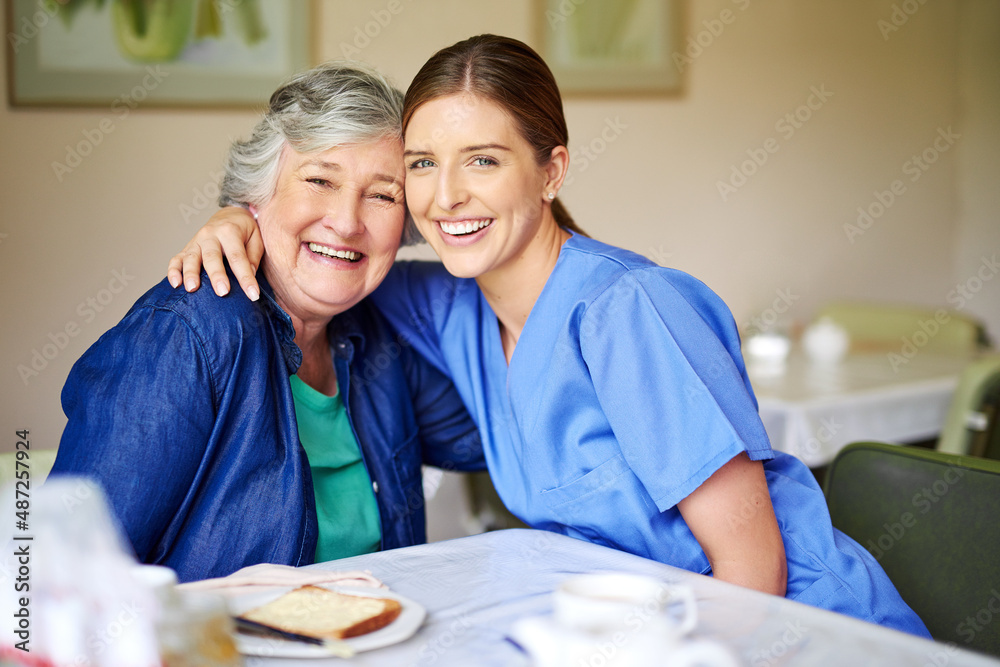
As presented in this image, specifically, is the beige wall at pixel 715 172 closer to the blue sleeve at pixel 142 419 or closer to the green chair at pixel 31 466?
the green chair at pixel 31 466

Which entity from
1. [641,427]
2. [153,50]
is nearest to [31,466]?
[641,427]

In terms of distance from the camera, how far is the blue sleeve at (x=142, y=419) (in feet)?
3.30

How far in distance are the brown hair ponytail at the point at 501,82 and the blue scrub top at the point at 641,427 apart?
19 centimetres

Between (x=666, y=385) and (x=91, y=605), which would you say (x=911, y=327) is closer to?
(x=666, y=385)

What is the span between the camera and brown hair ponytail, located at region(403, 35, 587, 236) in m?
1.24

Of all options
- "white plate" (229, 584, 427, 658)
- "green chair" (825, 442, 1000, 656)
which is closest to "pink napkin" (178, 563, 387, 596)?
"white plate" (229, 584, 427, 658)

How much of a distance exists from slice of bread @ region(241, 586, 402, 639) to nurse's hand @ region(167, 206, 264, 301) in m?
0.51

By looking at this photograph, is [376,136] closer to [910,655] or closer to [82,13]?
[910,655]

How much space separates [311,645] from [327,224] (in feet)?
2.44

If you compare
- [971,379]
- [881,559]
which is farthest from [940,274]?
[881,559]

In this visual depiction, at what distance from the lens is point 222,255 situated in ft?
4.03

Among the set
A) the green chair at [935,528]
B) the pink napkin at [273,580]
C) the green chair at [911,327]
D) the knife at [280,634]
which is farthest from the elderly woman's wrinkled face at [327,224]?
the green chair at [911,327]

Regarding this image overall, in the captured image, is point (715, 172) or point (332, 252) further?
point (715, 172)

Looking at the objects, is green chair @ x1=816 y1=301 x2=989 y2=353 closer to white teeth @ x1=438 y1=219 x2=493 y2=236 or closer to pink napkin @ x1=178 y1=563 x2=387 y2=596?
white teeth @ x1=438 y1=219 x2=493 y2=236
